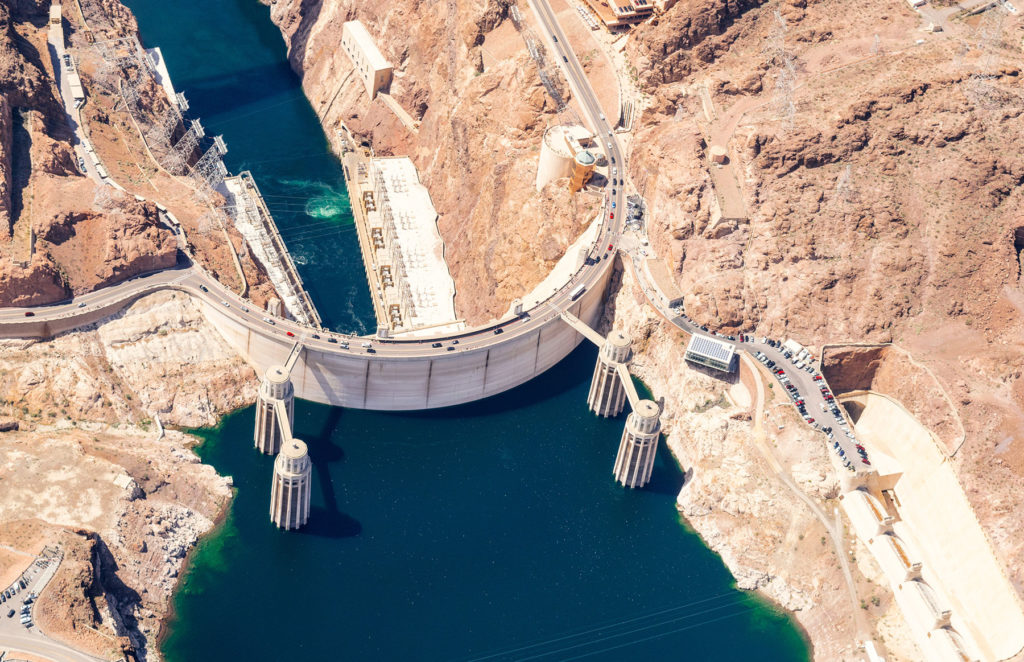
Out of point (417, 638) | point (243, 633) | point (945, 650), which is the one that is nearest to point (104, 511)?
point (243, 633)

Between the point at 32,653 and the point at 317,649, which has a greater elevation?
the point at 32,653

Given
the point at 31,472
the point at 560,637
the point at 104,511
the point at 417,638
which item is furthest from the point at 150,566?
the point at 560,637

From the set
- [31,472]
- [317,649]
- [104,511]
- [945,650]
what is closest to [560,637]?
[317,649]

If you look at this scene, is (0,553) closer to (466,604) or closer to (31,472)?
(31,472)

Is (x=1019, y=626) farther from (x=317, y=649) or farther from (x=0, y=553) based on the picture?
(x=0, y=553)

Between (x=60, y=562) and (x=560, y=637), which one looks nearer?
(x=60, y=562)

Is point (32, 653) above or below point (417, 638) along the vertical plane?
above

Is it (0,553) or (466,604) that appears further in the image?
(466,604)
